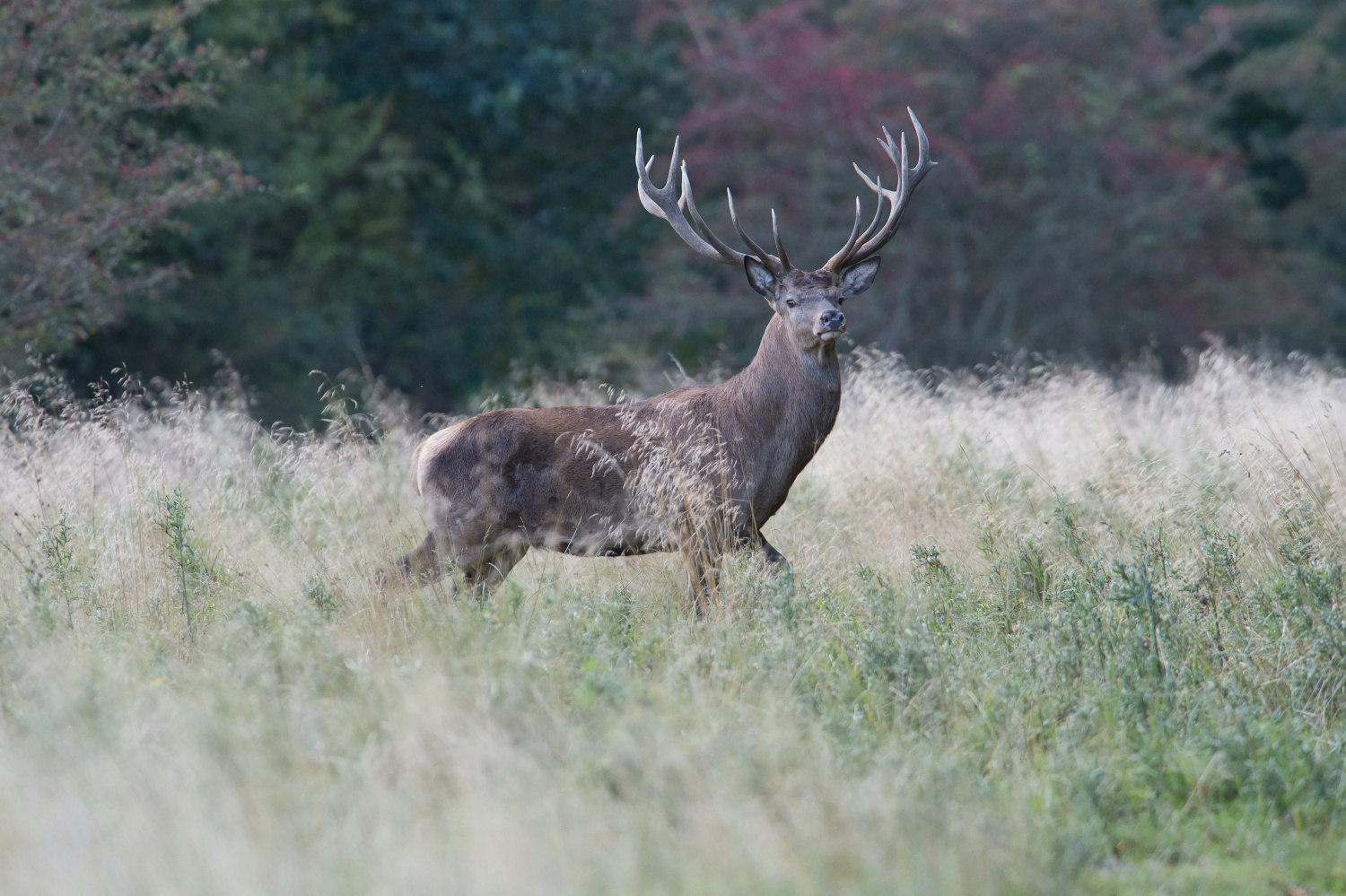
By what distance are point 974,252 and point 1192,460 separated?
40.4 feet

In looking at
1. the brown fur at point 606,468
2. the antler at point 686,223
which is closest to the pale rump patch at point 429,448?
the brown fur at point 606,468

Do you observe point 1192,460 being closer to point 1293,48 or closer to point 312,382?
point 312,382

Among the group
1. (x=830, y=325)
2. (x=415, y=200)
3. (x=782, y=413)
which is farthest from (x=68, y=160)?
(x=415, y=200)

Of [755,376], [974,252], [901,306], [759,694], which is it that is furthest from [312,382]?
[759,694]

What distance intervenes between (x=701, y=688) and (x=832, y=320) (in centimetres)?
217

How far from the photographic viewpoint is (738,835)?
3434 millimetres

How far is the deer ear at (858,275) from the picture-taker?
7.04 meters

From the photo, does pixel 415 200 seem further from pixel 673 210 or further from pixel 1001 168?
pixel 673 210

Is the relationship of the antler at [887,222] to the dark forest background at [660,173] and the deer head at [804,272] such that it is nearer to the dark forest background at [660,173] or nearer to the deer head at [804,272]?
the deer head at [804,272]

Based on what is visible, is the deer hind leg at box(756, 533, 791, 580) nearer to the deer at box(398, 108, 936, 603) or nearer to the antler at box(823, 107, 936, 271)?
the deer at box(398, 108, 936, 603)

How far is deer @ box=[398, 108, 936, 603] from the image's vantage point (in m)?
6.38

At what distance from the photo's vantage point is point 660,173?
18734 millimetres

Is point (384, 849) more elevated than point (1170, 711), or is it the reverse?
point (384, 849)

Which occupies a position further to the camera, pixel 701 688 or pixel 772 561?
pixel 772 561
